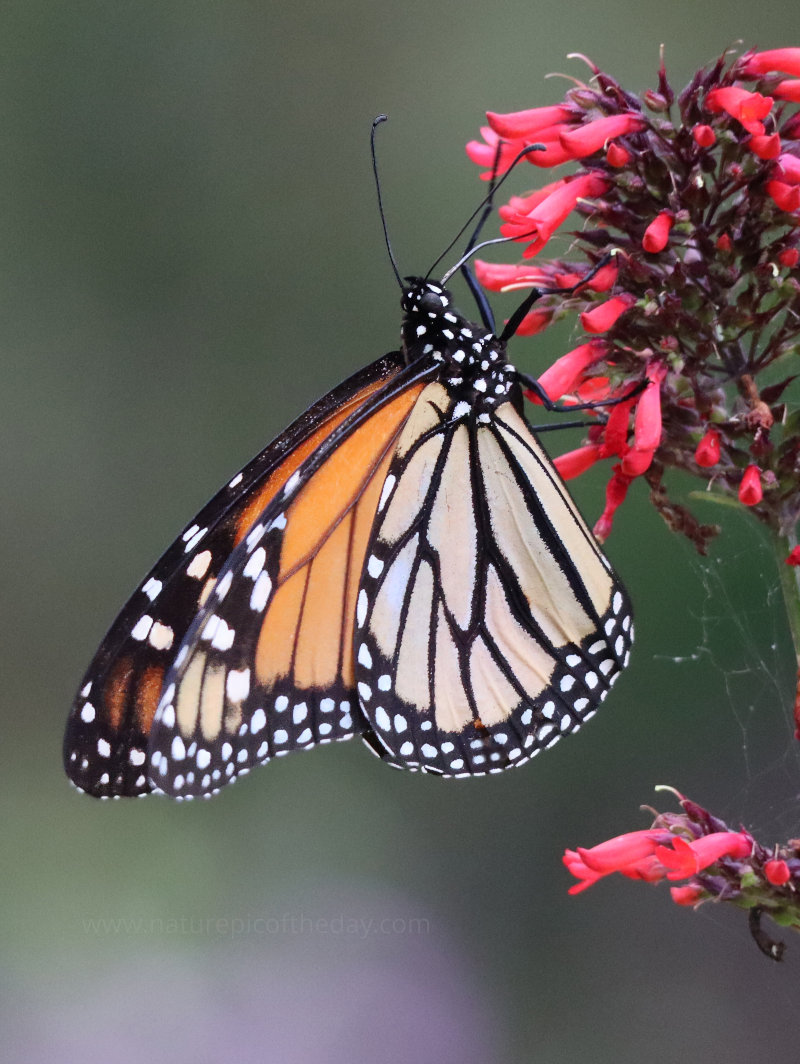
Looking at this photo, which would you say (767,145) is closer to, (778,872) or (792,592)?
(792,592)

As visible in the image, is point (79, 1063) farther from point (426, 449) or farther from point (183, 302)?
point (183, 302)

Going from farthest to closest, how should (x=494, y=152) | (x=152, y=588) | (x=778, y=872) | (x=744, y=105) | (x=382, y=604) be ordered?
1. (x=382, y=604)
2. (x=152, y=588)
3. (x=494, y=152)
4. (x=778, y=872)
5. (x=744, y=105)

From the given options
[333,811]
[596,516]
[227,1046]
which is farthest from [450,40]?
[227,1046]

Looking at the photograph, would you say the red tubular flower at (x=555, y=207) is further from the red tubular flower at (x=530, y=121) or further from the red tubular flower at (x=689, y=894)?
the red tubular flower at (x=689, y=894)

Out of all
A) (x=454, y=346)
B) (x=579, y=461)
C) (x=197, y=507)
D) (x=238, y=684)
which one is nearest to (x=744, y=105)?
(x=579, y=461)

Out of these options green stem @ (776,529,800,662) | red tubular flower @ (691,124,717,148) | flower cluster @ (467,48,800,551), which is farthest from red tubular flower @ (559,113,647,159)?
green stem @ (776,529,800,662)

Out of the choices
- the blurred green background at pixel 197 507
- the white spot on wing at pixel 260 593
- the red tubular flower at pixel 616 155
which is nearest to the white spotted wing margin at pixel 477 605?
the white spot on wing at pixel 260 593
